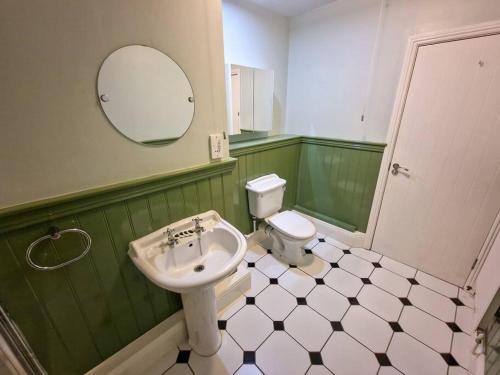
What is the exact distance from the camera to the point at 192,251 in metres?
1.21

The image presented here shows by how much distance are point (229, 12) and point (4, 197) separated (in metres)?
1.80

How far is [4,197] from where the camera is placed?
726 millimetres

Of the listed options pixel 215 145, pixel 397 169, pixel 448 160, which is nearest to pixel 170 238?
pixel 215 145

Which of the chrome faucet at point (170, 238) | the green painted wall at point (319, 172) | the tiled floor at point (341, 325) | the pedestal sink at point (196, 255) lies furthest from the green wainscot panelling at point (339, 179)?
the chrome faucet at point (170, 238)

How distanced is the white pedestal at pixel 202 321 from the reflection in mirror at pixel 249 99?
1286 mm

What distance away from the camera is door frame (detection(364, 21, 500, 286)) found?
1296mm

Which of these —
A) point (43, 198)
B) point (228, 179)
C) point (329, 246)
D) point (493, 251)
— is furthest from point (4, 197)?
point (493, 251)

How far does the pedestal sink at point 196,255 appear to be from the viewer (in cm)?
106

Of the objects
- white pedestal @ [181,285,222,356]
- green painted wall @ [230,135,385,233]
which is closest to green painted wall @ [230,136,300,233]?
green painted wall @ [230,135,385,233]

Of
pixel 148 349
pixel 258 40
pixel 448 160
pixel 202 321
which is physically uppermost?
pixel 258 40

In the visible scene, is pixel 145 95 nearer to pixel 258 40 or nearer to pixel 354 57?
pixel 258 40

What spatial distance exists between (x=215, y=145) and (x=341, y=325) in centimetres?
150

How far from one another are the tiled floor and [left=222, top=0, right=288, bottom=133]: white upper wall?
168 centimetres

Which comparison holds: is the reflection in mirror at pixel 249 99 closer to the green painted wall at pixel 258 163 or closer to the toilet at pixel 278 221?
the green painted wall at pixel 258 163
